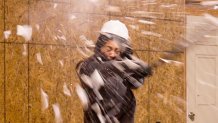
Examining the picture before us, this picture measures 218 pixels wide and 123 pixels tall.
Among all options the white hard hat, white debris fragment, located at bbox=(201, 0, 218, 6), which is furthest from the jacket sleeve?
white debris fragment, located at bbox=(201, 0, 218, 6)

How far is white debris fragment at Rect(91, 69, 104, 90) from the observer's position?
1.23 m

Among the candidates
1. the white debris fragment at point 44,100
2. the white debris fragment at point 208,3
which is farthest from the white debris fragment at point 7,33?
the white debris fragment at point 208,3

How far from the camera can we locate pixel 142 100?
1.34m

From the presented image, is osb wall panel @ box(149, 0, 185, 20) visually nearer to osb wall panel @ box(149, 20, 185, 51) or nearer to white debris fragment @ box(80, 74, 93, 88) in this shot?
osb wall panel @ box(149, 20, 185, 51)

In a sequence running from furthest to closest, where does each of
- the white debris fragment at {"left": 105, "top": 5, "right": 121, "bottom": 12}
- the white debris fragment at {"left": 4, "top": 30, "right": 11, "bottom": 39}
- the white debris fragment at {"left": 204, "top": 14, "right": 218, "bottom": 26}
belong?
the white debris fragment at {"left": 204, "top": 14, "right": 218, "bottom": 26}, the white debris fragment at {"left": 105, "top": 5, "right": 121, "bottom": 12}, the white debris fragment at {"left": 4, "top": 30, "right": 11, "bottom": 39}

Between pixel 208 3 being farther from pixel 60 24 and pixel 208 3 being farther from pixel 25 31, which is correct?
pixel 25 31

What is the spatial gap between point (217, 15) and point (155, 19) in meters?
0.28

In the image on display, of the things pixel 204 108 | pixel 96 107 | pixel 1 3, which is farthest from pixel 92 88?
pixel 204 108

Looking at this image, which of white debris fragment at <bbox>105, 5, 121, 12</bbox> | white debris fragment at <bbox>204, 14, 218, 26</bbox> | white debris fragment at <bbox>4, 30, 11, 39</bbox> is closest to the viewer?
white debris fragment at <bbox>4, 30, 11, 39</bbox>

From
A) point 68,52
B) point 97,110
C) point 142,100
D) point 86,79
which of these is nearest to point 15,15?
point 68,52

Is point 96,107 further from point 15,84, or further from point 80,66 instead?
point 15,84

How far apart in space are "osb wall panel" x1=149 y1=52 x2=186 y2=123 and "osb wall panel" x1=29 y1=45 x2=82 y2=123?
0.95 feet

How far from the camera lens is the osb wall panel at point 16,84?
116cm

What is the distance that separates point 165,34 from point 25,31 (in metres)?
0.51
